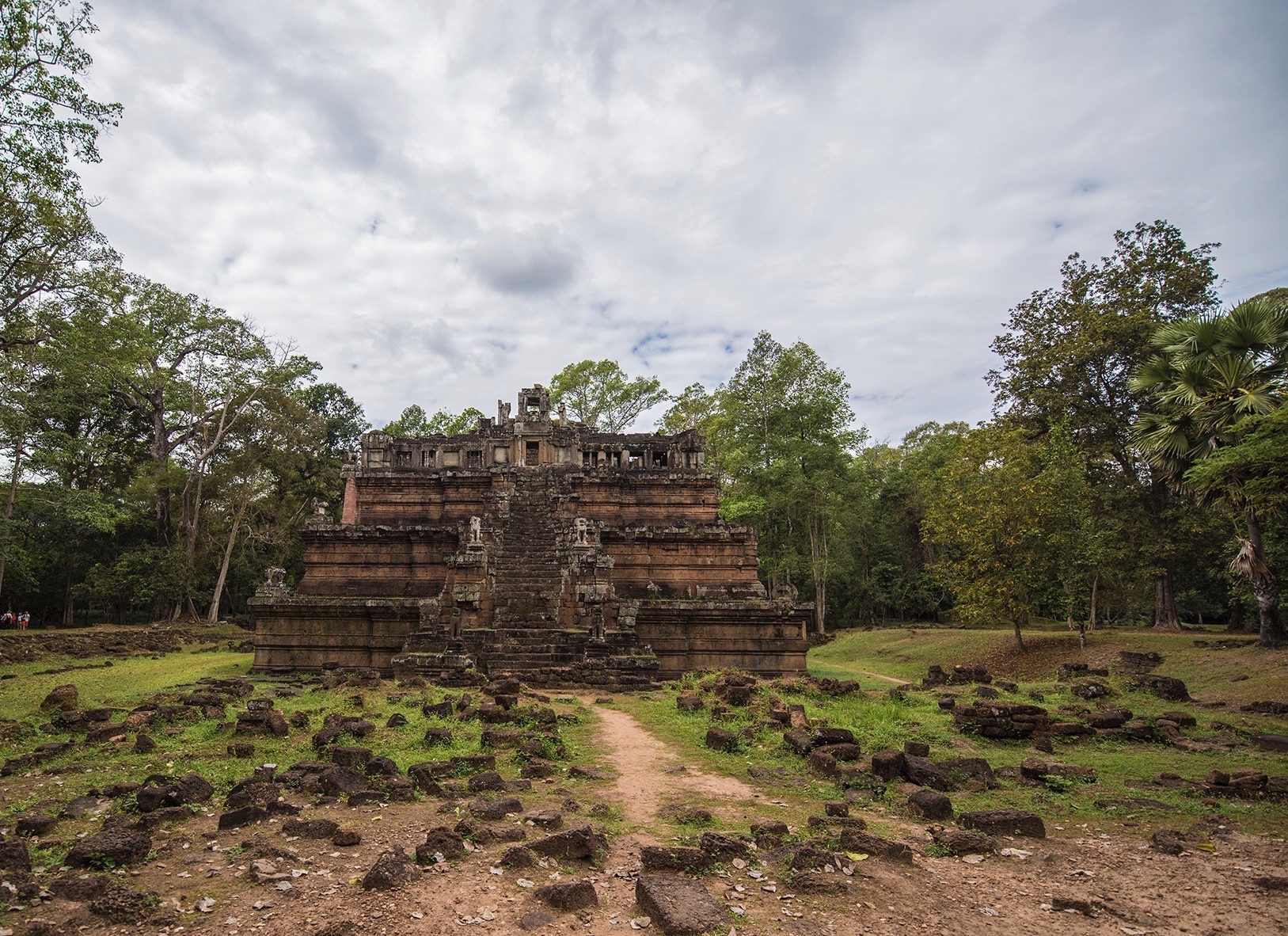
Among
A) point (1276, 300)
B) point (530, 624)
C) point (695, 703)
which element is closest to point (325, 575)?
point (530, 624)

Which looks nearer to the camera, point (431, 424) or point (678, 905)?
point (678, 905)

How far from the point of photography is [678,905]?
16.4ft

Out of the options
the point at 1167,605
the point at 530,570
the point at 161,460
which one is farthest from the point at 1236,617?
the point at 161,460

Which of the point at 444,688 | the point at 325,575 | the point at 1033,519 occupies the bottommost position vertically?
the point at 444,688

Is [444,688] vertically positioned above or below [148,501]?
below

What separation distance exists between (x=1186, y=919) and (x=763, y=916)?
124 inches

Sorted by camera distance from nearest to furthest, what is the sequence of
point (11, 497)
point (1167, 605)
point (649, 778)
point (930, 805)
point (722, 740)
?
point (930, 805), point (649, 778), point (722, 740), point (11, 497), point (1167, 605)

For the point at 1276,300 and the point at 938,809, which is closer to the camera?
the point at 938,809

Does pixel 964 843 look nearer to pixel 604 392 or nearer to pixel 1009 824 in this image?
pixel 1009 824

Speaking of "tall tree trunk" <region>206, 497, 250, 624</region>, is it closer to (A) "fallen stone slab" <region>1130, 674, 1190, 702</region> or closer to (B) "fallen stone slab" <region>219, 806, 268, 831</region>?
(B) "fallen stone slab" <region>219, 806, 268, 831</region>

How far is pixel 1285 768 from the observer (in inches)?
366

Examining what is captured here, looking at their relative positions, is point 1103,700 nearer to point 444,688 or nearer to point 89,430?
point 444,688

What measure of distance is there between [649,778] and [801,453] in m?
27.7

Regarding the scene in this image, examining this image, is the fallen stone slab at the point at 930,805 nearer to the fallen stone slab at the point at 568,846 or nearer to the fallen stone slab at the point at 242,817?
the fallen stone slab at the point at 568,846
